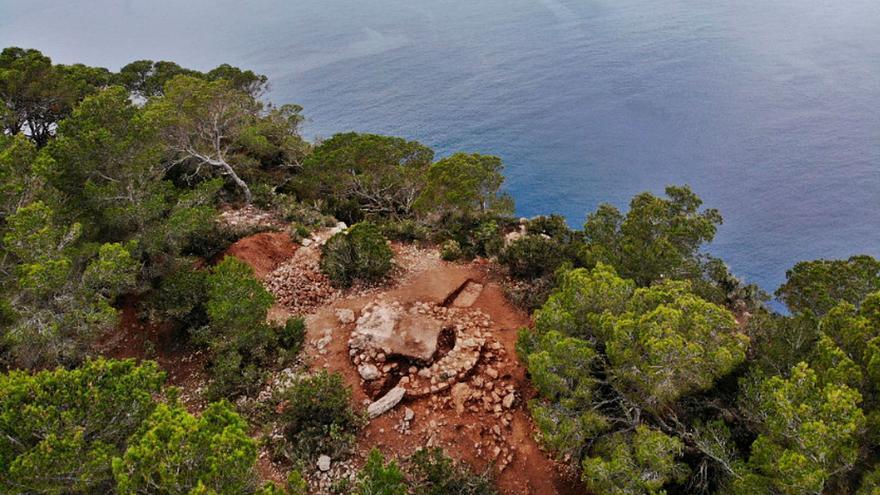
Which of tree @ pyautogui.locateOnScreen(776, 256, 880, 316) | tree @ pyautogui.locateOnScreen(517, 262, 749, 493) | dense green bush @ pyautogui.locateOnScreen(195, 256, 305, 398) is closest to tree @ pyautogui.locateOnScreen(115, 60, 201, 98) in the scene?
dense green bush @ pyautogui.locateOnScreen(195, 256, 305, 398)

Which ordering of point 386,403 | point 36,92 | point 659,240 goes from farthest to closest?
point 36,92 < point 659,240 < point 386,403

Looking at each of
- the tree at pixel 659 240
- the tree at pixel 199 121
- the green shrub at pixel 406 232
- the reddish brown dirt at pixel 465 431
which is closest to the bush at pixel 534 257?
the tree at pixel 659 240

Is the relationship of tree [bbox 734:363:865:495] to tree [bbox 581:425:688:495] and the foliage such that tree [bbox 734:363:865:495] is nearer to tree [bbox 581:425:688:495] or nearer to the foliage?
tree [bbox 581:425:688:495]

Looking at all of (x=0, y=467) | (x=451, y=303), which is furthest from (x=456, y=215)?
(x=0, y=467)

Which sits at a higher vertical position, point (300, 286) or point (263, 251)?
point (263, 251)

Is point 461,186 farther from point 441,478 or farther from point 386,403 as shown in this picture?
point 441,478

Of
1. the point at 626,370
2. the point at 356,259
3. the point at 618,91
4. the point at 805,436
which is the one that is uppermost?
the point at 356,259

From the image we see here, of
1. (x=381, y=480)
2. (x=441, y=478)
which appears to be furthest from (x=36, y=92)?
(x=441, y=478)
